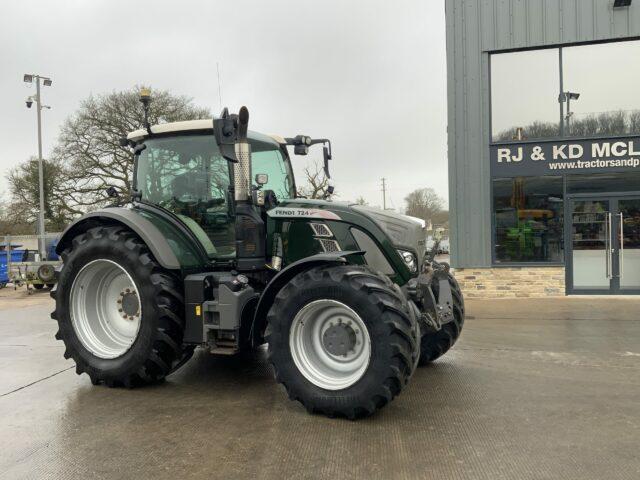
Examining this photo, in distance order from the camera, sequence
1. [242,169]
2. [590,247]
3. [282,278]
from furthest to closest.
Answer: [590,247] < [242,169] < [282,278]

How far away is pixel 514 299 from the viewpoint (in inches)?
452

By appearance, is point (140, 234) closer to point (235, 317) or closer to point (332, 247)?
point (235, 317)

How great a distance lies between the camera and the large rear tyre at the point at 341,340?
386 centimetres

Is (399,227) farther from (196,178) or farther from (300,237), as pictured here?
(196,178)

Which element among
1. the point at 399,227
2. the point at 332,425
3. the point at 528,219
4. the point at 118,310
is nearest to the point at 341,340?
the point at 332,425

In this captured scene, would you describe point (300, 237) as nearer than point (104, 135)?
Yes

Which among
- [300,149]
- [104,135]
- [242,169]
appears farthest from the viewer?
[104,135]

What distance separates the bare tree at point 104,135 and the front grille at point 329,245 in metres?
24.0

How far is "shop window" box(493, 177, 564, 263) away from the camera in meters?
11.7

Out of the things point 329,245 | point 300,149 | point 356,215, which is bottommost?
point 329,245

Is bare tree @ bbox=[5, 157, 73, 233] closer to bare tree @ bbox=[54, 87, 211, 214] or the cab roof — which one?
bare tree @ bbox=[54, 87, 211, 214]

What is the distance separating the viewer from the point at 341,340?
4199 millimetres

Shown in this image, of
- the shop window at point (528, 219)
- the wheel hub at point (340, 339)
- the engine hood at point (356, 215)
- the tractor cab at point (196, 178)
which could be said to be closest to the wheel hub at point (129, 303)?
the tractor cab at point (196, 178)

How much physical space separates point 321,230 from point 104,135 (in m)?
25.7
